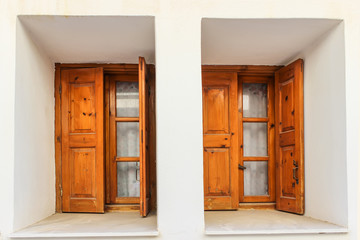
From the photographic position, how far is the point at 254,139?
19.1ft

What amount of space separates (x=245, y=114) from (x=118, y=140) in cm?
187

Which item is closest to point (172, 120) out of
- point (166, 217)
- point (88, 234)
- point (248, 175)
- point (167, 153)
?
point (167, 153)

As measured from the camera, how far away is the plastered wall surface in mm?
4023

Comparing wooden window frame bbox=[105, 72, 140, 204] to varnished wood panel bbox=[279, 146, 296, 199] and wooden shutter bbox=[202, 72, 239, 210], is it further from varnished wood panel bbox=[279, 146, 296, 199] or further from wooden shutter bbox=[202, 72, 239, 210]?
varnished wood panel bbox=[279, 146, 296, 199]

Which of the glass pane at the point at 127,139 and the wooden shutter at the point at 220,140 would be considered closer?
the wooden shutter at the point at 220,140

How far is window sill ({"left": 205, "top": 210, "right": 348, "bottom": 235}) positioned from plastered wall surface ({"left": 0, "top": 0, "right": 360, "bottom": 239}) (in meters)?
0.08

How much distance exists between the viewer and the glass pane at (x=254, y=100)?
5816 millimetres

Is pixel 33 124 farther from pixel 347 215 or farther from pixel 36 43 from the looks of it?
pixel 347 215

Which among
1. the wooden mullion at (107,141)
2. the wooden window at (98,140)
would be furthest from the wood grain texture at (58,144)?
the wooden mullion at (107,141)

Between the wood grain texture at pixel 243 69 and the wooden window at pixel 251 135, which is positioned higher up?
the wood grain texture at pixel 243 69

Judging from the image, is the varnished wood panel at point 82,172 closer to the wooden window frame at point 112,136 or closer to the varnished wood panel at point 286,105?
the wooden window frame at point 112,136

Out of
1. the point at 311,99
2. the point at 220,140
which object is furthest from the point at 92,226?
the point at 311,99

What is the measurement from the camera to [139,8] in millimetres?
4090

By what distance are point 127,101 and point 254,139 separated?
192cm
